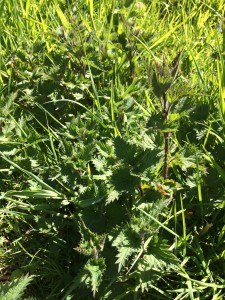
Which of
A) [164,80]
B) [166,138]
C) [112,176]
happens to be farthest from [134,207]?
[164,80]

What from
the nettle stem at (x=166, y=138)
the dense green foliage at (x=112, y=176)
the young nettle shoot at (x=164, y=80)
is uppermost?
the young nettle shoot at (x=164, y=80)

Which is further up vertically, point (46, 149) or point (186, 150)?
point (186, 150)

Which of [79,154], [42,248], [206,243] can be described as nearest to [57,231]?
[42,248]

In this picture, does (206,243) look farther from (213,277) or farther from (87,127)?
(87,127)

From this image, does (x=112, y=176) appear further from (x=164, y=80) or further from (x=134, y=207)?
(x=164, y=80)

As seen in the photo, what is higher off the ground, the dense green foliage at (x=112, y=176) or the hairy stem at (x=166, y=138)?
the hairy stem at (x=166, y=138)

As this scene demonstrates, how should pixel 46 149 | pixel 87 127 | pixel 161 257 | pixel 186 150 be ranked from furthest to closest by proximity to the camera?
pixel 46 149 < pixel 87 127 < pixel 186 150 < pixel 161 257

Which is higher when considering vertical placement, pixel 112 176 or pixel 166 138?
pixel 166 138

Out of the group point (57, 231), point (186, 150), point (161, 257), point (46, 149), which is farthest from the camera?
point (46, 149)
